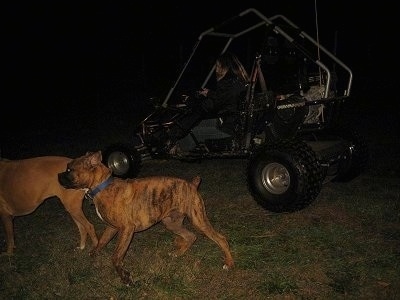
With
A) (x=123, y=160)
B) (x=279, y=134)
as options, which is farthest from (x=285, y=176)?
(x=123, y=160)

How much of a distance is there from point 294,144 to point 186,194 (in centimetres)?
209

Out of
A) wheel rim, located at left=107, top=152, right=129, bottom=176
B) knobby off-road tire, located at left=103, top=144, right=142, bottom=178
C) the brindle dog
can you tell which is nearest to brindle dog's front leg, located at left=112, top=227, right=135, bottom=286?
the brindle dog

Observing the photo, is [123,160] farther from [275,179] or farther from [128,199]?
[128,199]

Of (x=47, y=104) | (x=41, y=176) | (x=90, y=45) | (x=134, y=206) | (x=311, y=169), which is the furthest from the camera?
(x=90, y=45)

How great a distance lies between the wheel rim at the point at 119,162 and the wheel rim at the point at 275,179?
284 cm

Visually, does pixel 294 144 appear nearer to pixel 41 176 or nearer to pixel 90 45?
pixel 41 176

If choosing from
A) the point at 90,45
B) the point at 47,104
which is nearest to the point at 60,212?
the point at 47,104

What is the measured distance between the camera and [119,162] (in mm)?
7859

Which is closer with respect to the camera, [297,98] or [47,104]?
[297,98]

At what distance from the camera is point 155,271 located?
4.50m

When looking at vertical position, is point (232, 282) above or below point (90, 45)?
below

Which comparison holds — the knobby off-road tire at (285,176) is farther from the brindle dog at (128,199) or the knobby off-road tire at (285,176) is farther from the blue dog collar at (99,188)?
the blue dog collar at (99,188)

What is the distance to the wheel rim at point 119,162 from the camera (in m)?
7.76

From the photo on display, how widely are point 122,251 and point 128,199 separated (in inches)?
20.4
